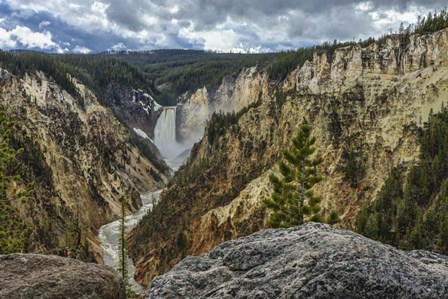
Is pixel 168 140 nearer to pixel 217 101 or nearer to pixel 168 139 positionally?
pixel 168 139

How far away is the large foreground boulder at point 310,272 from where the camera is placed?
272 inches

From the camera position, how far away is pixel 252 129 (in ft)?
256

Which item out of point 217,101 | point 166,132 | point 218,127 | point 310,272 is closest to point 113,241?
point 218,127

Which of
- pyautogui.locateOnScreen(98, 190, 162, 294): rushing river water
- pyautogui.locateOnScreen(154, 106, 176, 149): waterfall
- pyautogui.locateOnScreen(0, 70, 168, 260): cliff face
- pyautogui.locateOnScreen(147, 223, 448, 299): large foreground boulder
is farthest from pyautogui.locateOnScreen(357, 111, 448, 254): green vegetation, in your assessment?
pyautogui.locateOnScreen(154, 106, 176, 149): waterfall

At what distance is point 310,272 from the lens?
23.7 feet

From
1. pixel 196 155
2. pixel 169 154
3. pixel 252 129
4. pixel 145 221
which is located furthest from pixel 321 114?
pixel 169 154

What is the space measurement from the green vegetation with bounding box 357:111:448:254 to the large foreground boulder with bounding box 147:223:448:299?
1368 inches

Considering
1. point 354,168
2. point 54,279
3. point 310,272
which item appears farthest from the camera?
point 354,168

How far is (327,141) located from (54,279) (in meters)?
54.7

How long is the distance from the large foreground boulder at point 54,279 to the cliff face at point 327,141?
44049mm

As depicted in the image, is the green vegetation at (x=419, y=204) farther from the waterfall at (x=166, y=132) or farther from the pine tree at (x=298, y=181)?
the waterfall at (x=166, y=132)

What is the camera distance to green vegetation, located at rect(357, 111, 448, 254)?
135ft

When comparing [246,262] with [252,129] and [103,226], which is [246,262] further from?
[103,226]

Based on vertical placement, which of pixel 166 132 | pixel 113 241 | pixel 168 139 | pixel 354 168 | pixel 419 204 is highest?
pixel 354 168
